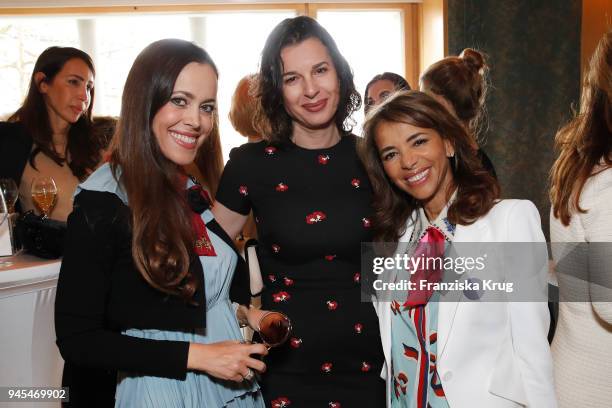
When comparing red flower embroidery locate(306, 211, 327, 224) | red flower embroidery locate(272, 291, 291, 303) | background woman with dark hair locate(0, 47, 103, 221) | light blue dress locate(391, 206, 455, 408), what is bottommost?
light blue dress locate(391, 206, 455, 408)

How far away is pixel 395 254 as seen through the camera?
1.83 meters

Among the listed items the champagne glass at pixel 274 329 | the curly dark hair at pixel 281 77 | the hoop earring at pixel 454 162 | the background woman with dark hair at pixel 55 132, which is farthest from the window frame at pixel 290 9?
the champagne glass at pixel 274 329

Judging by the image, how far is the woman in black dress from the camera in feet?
6.19

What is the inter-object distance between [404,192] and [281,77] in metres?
0.60

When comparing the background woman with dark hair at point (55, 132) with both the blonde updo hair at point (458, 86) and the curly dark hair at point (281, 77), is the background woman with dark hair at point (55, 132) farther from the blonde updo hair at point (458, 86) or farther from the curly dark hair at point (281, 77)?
the blonde updo hair at point (458, 86)

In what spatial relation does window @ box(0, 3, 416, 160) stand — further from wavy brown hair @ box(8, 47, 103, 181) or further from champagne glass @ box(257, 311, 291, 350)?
champagne glass @ box(257, 311, 291, 350)

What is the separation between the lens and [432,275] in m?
1.64

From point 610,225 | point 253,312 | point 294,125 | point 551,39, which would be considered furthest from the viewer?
point 551,39

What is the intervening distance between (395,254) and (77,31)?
5269 millimetres

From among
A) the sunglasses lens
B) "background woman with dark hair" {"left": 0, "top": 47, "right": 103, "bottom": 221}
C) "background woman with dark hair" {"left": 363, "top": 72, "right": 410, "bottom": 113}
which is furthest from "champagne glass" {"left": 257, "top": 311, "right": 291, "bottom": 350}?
"background woman with dark hair" {"left": 363, "top": 72, "right": 410, "bottom": 113}

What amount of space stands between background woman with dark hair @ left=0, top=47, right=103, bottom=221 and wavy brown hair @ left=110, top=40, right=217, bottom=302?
1934 millimetres

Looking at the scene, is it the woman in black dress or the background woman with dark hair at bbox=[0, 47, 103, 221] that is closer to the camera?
the woman in black dress

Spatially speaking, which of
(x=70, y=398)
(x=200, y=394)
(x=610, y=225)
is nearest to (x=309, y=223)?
(x=200, y=394)

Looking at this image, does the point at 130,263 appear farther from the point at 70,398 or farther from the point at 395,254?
the point at 70,398
